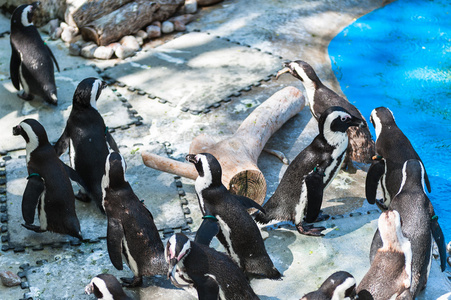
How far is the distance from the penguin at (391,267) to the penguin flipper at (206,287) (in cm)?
93

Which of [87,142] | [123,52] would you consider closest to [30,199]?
[87,142]

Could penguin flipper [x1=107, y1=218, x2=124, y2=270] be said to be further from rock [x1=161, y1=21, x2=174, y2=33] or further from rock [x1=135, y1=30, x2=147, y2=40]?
rock [x1=161, y1=21, x2=174, y2=33]

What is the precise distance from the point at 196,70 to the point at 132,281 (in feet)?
12.7

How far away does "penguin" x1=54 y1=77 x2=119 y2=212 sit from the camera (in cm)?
547

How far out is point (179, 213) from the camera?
5.49 metres

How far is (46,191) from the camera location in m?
5.05

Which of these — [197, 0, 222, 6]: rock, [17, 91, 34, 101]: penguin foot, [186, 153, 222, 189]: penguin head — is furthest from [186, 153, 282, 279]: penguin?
[197, 0, 222, 6]: rock

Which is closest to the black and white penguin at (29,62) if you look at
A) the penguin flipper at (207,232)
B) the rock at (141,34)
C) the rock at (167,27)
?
the rock at (141,34)

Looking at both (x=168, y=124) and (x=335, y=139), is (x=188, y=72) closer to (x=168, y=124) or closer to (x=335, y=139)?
(x=168, y=124)

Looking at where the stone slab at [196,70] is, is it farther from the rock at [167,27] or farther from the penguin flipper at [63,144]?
the penguin flipper at [63,144]

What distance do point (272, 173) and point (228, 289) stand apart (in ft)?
7.12

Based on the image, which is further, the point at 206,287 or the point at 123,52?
the point at 123,52

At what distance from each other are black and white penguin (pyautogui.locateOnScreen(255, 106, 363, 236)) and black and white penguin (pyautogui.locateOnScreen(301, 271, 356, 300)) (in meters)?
1.44

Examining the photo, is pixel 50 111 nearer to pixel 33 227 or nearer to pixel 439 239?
pixel 33 227
